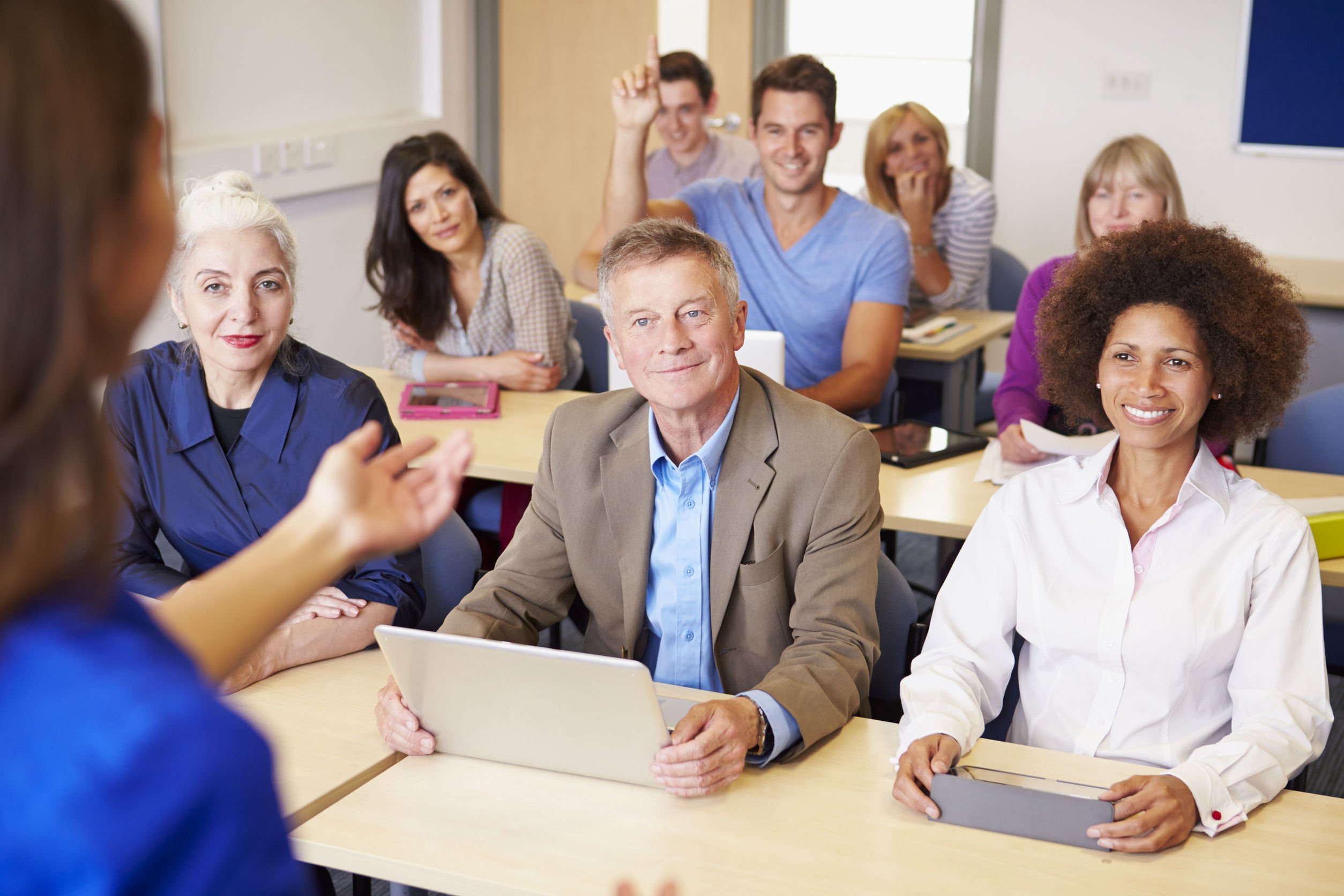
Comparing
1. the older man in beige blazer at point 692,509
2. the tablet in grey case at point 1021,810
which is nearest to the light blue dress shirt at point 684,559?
the older man in beige blazer at point 692,509

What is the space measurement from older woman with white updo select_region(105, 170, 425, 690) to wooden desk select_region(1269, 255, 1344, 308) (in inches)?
137

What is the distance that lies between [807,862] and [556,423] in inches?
34.1

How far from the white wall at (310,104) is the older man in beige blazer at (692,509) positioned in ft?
8.36

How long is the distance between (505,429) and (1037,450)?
4.15 feet

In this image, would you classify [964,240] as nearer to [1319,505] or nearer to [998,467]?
[998,467]

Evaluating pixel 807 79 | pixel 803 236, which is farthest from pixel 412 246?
pixel 807 79

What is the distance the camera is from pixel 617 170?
12.0ft

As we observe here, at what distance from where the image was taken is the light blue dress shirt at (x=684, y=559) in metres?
1.84

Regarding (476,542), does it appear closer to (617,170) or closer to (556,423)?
(556,423)

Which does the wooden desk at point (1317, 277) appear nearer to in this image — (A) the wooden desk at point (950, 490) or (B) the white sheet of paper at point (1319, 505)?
(A) the wooden desk at point (950, 490)

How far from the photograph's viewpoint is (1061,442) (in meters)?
2.56

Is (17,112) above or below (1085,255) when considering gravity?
above

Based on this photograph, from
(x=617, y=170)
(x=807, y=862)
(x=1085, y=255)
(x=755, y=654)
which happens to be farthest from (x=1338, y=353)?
(x=807, y=862)

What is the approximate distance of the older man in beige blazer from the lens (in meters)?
1.77
